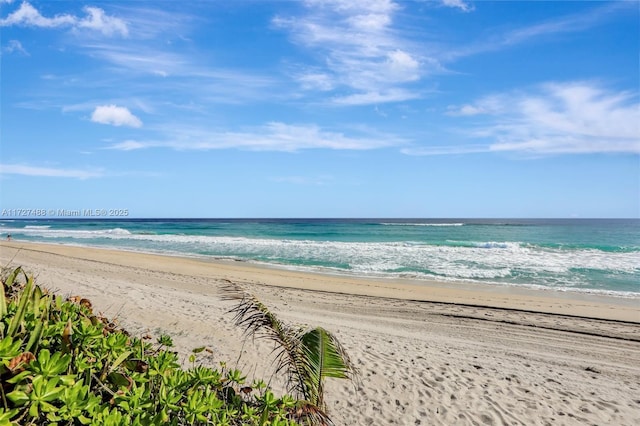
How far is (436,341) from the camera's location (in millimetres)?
8398

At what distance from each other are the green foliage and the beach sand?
1.25 metres

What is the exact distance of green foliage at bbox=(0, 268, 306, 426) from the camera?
1409mm

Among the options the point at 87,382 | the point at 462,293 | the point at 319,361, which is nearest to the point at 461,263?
the point at 462,293

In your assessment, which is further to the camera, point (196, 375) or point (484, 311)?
point (484, 311)

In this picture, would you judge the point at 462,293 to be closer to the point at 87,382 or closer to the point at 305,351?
the point at 305,351

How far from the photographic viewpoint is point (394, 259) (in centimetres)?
2433

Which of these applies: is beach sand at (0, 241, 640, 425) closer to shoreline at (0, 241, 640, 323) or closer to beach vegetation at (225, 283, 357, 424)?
shoreline at (0, 241, 640, 323)

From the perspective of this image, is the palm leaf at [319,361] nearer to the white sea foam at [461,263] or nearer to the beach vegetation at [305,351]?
the beach vegetation at [305,351]

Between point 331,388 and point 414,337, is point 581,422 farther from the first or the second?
point 414,337

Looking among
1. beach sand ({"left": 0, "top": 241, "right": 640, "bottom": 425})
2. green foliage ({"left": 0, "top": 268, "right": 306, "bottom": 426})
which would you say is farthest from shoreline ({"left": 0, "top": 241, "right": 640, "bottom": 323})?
green foliage ({"left": 0, "top": 268, "right": 306, "bottom": 426})

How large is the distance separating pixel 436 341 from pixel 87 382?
303 inches

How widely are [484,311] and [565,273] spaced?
10396 mm

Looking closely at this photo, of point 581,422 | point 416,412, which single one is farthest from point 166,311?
point 581,422

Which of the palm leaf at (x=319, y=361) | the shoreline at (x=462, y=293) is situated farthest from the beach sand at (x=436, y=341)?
the palm leaf at (x=319, y=361)
